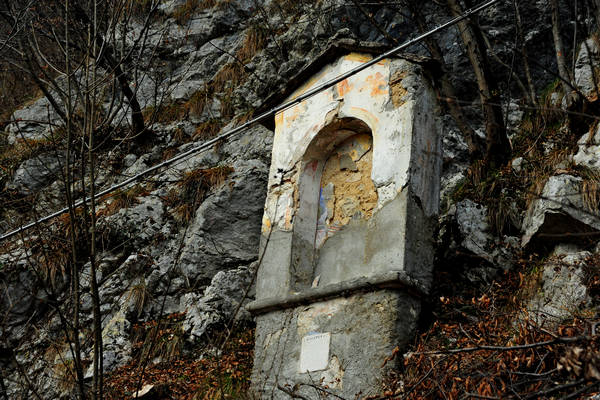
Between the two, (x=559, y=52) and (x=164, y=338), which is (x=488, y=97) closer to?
(x=559, y=52)

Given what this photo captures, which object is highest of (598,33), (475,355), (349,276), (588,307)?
(598,33)

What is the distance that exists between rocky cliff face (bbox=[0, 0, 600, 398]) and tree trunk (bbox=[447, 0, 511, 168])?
276 millimetres

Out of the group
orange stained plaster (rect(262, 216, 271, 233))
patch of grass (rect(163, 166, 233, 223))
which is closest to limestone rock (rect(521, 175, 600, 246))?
orange stained plaster (rect(262, 216, 271, 233))

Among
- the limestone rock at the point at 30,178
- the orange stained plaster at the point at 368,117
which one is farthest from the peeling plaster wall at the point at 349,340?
the limestone rock at the point at 30,178

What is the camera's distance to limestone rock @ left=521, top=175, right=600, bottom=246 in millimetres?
6148

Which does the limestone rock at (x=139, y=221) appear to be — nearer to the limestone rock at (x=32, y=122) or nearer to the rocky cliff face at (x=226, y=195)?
the rocky cliff face at (x=226, y=195)

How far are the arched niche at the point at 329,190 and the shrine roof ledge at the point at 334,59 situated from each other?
828 millimetres

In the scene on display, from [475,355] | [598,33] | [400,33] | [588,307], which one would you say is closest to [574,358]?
[475,355]

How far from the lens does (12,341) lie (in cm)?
830

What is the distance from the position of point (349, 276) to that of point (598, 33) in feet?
15.5

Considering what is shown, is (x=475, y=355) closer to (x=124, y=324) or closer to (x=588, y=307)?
(x=588, y=307)

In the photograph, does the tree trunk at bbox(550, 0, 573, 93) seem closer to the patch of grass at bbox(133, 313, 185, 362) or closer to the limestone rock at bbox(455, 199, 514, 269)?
the limestone rock at bbox(455, 199, 514, 269)

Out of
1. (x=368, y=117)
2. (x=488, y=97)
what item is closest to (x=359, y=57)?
(x=368, y=117)

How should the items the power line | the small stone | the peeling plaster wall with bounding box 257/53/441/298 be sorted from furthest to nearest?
the small stone → the peeling plaster wall with bounding box 257/53/441/298 → the power line
